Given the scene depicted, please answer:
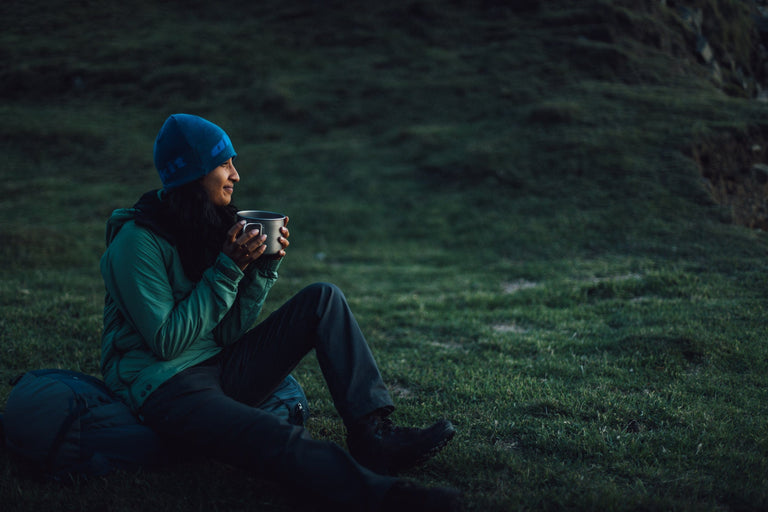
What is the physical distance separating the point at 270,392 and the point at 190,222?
143 cm

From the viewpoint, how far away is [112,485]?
382 cm

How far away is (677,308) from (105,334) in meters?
7.36

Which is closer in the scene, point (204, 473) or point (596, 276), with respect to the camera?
point (204, 473)

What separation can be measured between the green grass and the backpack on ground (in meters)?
0.14

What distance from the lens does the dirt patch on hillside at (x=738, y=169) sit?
15.3 metres

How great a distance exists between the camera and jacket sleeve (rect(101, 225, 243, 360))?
354 cm

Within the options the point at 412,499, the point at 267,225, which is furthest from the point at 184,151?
the point at 412,499

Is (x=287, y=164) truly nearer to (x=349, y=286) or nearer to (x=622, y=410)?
(x=349, y=286)

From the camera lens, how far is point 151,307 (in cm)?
353

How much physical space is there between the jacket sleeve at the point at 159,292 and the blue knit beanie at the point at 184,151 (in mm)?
465

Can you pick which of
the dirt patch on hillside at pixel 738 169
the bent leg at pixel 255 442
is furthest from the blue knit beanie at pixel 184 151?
the dirt patch on hillside at pixel 738 169

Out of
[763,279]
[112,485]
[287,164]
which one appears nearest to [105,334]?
[112,485]

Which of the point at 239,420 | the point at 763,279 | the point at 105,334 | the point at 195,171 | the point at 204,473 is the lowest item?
the point at 763,279

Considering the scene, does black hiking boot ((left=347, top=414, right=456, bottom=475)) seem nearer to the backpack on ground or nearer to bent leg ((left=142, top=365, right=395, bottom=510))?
bent leg ((left=142, top=365, right=395, bottom=510))
